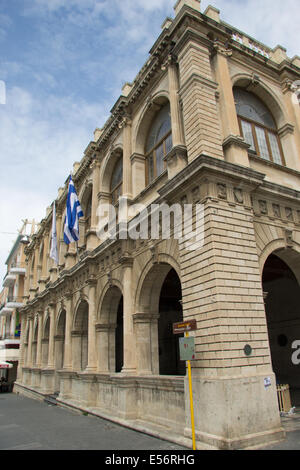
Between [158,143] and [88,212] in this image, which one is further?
[88,212]

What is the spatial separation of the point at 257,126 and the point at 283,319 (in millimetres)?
8620

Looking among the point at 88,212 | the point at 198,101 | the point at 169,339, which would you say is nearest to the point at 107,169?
the point at 88,212

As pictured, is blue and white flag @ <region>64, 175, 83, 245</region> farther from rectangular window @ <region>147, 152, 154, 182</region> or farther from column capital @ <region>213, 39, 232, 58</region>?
column capital @ <region>213, 39, 232, 58</region>

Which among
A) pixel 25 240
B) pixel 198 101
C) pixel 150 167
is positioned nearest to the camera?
pixel 198 101

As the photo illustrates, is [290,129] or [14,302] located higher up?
[290,129]

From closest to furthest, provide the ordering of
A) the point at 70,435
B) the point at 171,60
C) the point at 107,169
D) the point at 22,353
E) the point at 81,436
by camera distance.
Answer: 1. the point at 81,436
2. the point at 70,435
3. the point at 171,60
4. the point at 107,169
5. the point at 22,353

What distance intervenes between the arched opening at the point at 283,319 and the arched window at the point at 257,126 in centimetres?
452

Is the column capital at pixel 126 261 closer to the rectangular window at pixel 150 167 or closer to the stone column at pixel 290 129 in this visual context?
the rectangular window at pixel 150 167

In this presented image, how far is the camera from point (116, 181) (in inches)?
707

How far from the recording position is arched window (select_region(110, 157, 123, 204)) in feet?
57.1

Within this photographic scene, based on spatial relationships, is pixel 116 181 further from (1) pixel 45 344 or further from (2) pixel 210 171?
(1) pixel 45 344

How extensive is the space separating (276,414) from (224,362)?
190 cm

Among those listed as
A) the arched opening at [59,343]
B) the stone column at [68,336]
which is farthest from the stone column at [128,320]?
the arched opening at [59,343]
